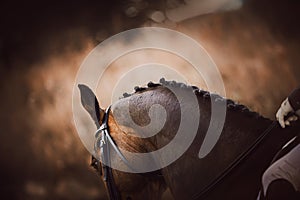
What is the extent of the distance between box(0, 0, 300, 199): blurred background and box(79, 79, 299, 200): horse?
1769 mm

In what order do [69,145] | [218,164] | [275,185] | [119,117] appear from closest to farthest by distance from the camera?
[275,185] → [218,164] → [119,117] → [69,145]

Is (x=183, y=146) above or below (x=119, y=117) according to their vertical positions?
below

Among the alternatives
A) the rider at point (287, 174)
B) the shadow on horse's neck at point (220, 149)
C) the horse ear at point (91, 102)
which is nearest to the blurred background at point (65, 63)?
the horse ear at point (91, 102)

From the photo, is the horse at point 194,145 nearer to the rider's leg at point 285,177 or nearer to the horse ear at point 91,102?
the horse ear at point 91,102

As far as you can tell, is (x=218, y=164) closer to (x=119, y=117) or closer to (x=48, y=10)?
(x=119, y=117)

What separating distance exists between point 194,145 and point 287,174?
35 cm

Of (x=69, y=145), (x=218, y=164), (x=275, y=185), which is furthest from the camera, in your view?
(x=69, y=145)

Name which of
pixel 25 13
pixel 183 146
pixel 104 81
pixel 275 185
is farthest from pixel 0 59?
pixel 275 185

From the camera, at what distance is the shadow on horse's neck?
131 cm

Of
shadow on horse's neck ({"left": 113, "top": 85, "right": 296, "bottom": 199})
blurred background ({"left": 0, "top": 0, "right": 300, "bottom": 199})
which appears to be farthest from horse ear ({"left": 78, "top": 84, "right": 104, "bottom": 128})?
blurred background ({"left": 0, "top": 0, "right": 300, "bottom": 199})

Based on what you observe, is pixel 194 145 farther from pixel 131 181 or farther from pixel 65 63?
pixel 65 63

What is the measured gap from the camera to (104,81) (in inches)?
136

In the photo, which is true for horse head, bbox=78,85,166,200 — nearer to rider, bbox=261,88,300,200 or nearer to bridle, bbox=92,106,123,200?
bridle, bbox=92,106,123,200

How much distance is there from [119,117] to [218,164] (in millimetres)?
439
